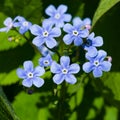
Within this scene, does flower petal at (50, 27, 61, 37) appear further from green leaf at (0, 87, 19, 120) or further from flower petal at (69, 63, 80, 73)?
green leaf at (0, 87, 19, 120)

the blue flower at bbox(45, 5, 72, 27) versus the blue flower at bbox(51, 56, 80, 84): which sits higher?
the blue flower at bbox(45, 5, 72, 27)

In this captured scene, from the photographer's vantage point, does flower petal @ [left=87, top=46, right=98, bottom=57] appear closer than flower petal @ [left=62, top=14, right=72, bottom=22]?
Yes

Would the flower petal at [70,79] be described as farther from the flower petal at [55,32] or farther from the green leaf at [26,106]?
the green leaf at [26,106]

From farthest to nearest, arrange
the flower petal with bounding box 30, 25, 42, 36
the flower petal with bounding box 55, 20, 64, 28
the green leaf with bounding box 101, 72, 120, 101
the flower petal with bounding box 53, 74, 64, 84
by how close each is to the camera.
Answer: the green leaf with bounding box 101, 72, 120, 101, the flower petal with bounding box 55, 20, 64, 28, the flower petal with bounding box 30, 25, 42, 36, the flower petal with bounding box 53, 74, 64, 84

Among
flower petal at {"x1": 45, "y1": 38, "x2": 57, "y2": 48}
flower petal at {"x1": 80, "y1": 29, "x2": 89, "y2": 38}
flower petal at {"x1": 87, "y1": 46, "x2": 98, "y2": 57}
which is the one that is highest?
flower petal at {"x1": 80, "y1": 29, "x2": 89, "y2": 38}

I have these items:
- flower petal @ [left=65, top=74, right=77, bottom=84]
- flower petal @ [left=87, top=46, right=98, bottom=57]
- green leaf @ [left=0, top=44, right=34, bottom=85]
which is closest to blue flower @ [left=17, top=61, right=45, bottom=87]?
flower petal @ [left=65, top=74, right=77, bottom=84]

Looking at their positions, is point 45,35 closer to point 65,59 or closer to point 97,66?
point 65,59

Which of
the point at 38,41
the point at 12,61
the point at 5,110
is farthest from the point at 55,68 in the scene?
the point at 12,61

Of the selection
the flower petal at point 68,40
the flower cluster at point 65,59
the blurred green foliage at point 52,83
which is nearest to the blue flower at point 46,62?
the flower cluster at point 65,59
